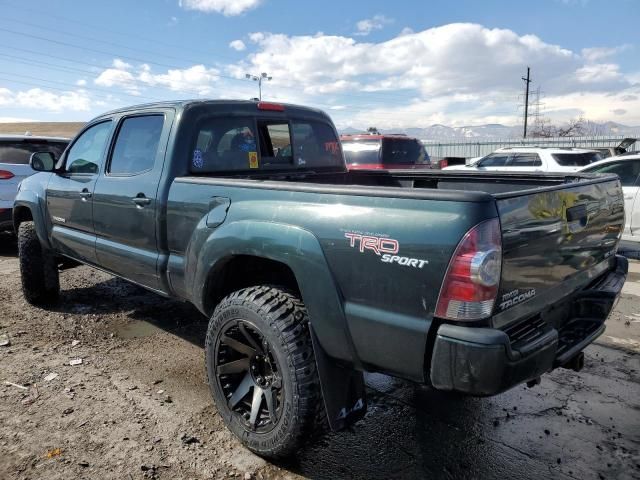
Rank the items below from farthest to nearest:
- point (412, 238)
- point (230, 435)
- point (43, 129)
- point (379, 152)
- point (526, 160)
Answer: point (43, 129) → point (526, 160) → point (379, 152) → point (230, 435) → point (412, 238)

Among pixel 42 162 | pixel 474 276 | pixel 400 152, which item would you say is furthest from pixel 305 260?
pixel 400 152

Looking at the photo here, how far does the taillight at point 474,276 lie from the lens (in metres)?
1.88

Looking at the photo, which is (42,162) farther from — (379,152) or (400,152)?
(400,152)

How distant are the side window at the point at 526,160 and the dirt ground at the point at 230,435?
9817 mm

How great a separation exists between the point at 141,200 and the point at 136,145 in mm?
566

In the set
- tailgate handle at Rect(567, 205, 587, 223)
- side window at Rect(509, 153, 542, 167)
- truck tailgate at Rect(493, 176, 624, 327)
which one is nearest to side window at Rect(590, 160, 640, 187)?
truck tailgate at Rect(493, 176, 624, 327)

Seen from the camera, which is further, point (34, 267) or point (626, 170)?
point (626, 170)

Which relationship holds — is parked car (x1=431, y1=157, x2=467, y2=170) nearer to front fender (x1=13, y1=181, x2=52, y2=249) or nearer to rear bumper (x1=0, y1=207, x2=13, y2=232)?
rear bumper (x1=0, y1=207, x2=13, y2=232)

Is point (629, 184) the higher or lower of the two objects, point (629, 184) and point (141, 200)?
the lower

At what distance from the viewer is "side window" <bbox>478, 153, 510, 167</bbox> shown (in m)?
13.8

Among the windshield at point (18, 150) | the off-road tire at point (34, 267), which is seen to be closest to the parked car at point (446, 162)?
the windshield at point (18, 150)

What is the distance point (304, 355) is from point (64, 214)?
304cm

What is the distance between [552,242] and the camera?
2273 millimetres

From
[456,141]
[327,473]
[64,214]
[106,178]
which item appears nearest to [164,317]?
[64,214]
